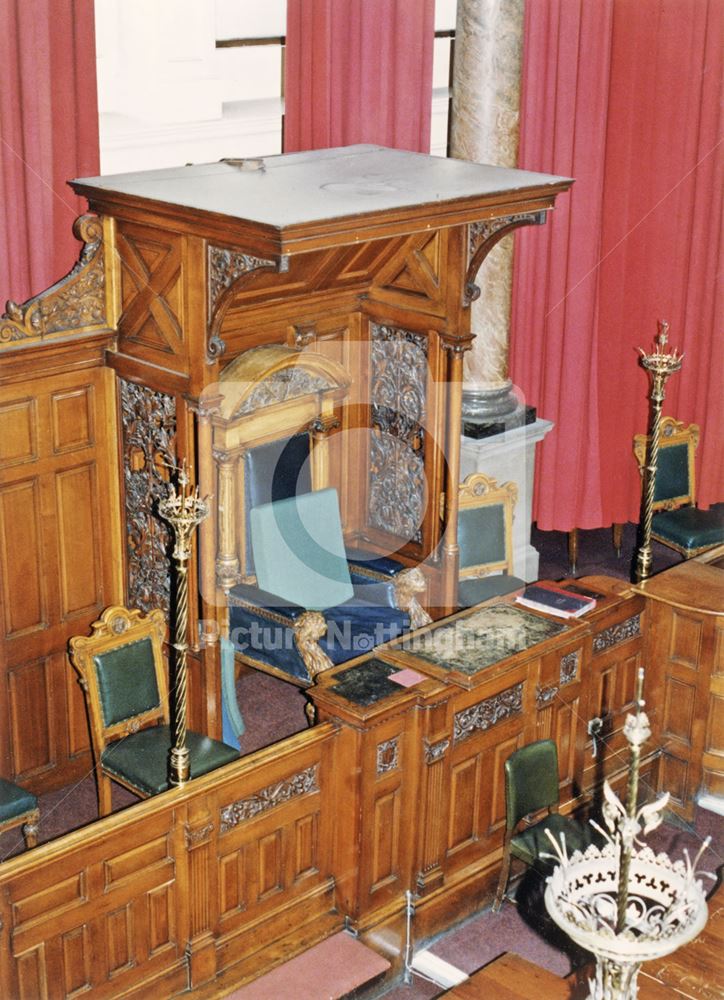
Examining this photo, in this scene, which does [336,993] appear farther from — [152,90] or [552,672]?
[152,90]

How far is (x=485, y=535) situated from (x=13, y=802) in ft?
8.96

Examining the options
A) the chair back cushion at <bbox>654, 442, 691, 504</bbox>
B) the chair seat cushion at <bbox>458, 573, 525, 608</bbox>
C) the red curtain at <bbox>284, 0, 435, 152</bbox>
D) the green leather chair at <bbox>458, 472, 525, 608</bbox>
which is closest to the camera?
the red curtain at <bbox>284, 0, 435, 152</bbox>

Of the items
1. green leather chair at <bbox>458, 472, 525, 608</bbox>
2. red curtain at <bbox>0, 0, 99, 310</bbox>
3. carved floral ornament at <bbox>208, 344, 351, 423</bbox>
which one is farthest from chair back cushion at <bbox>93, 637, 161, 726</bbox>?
green leather chair at <bbox>458, 472, 525, 608</bbox>

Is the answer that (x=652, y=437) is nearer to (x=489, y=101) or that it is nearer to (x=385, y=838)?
(x=489, y=101)

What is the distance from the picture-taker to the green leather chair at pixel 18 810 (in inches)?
209

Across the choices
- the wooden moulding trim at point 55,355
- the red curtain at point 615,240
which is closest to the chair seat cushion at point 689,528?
the red curtain at point 615,240

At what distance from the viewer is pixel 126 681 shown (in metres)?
5.67

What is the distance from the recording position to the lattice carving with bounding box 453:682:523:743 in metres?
5.55

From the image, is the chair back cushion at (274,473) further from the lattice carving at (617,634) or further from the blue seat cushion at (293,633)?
the lattice carving at (617,634)

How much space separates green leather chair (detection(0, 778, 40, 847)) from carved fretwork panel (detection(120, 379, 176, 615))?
93 centimetres

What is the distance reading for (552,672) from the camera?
592 centimetres

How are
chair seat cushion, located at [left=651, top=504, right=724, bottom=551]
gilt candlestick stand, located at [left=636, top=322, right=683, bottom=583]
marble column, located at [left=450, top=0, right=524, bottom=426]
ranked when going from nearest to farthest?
gilt candlestick stand, located at [left=636, top=322, right=683, bottom=583], marble column, located at [left=450, top=0, right=524, bottom=426], chair seat cushion, located at [left=651, top=504, right=724, bottom=551]

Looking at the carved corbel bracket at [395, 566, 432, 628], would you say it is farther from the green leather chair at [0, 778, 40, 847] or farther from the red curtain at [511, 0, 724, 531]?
the red curtain at [511, 0, 724, 531]

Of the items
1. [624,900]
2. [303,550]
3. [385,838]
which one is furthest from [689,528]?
[624,900]
